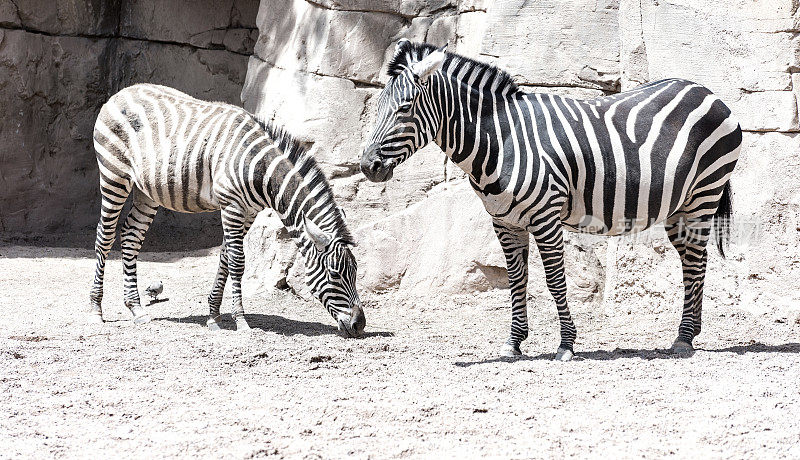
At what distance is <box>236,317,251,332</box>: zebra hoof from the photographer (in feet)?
20.5

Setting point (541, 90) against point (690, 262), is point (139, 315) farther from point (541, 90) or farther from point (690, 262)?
point (690, 262)

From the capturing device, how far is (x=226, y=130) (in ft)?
21.4

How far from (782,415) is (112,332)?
4790mm

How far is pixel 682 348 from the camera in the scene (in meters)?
5.41

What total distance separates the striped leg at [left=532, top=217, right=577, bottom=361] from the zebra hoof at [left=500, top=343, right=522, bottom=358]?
0.29m

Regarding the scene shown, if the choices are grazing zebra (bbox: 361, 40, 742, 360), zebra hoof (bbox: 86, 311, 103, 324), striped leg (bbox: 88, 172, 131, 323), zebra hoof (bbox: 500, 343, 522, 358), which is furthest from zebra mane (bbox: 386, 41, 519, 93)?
zebra hoof (bbox: 86, 311, 103, 324)

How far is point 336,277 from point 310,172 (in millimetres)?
873

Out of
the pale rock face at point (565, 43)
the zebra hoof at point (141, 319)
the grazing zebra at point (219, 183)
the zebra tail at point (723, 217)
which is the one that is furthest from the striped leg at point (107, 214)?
the zebra tail at point (723, 217)

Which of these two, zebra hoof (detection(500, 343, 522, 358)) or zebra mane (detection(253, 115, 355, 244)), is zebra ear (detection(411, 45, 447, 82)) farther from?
zebra hoof (detection(500, 343, 522, 358))

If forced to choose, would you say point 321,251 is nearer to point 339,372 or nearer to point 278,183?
point 278,183

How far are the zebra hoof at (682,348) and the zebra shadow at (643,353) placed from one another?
30 mm

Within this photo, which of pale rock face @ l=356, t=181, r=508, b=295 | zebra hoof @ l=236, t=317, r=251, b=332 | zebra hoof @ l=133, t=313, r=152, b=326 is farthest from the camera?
pale rock face @ l=356, t=181, r=508, b=295

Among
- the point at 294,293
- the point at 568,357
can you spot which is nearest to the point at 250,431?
the point at 568,357

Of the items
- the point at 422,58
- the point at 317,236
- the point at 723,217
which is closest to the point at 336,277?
the point at 317,236
